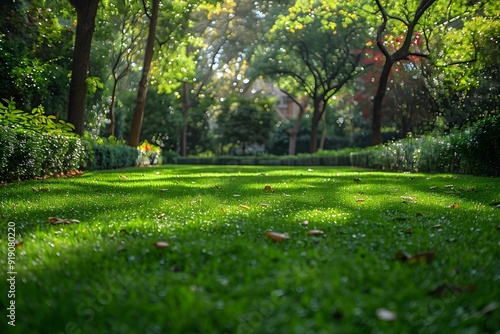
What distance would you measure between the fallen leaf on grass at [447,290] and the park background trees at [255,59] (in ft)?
39.9

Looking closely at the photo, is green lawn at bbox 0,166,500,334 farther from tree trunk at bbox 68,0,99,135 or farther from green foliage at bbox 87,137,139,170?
green foliage at bbox 87,137,139,170

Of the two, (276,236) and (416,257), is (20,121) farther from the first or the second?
(416,257)

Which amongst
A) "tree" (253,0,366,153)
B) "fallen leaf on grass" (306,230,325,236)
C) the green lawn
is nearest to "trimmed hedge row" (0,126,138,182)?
the green lawn

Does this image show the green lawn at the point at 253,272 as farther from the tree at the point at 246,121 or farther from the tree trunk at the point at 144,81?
the tree at the point at 246,121

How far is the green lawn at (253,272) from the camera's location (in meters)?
1.77

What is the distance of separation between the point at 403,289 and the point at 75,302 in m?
1.40

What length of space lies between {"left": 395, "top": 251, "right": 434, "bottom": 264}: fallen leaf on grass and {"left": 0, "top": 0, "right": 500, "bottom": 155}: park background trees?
1167 centimetres

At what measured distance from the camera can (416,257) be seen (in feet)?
Answer: 8.52

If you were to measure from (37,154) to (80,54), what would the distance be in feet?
16.6

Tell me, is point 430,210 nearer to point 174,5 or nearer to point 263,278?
point 263,278

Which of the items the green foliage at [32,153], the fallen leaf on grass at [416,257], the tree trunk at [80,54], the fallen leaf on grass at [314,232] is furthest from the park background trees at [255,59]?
the fallen leaf on grass at [416,257]

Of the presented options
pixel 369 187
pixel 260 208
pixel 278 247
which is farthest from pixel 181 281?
pixel 369 187

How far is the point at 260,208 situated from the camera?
488 centimetres

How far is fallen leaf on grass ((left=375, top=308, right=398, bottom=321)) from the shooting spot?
5.73 feet
